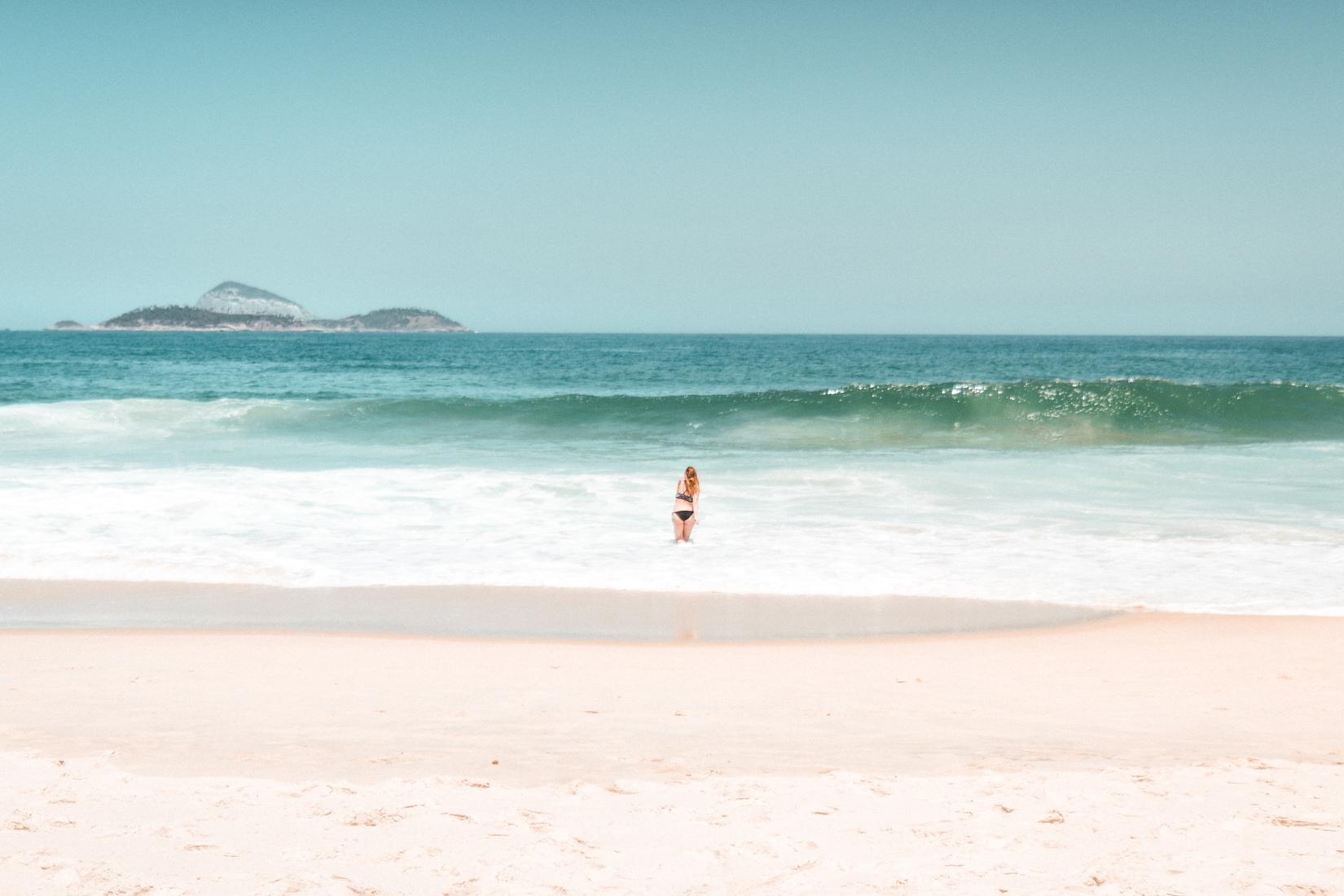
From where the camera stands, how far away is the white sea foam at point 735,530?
9484 millimetres

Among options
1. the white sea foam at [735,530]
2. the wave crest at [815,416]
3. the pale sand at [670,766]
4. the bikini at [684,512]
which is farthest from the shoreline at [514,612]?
the wave crest at [815,416]

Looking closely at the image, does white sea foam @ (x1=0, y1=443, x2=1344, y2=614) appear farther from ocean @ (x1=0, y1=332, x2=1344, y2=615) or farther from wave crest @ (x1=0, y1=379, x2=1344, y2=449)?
wave crest @ (x1=0, y1=379, x2=1344, y2=449)

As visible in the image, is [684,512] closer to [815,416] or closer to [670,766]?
[670,766]

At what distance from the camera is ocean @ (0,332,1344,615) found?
973 centimetres

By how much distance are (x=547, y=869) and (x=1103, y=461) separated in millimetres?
16225

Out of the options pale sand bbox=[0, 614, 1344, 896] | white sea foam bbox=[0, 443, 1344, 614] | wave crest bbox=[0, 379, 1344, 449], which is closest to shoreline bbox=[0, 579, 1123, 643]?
white sea foam bbox=[0, 443, 1344, 614]

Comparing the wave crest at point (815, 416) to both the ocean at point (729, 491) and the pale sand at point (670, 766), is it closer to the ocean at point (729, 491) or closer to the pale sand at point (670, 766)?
the ocean at point (729, 491)

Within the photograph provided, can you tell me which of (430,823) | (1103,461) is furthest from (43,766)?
(1103,461)

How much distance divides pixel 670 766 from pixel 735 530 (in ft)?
22.8

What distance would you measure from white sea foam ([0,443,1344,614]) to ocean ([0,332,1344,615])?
49 mm

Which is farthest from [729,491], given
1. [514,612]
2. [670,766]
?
[670,766]

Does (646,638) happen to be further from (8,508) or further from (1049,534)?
(8,508)

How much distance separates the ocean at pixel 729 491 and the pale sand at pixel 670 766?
7.57ft

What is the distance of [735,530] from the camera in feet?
38.6
